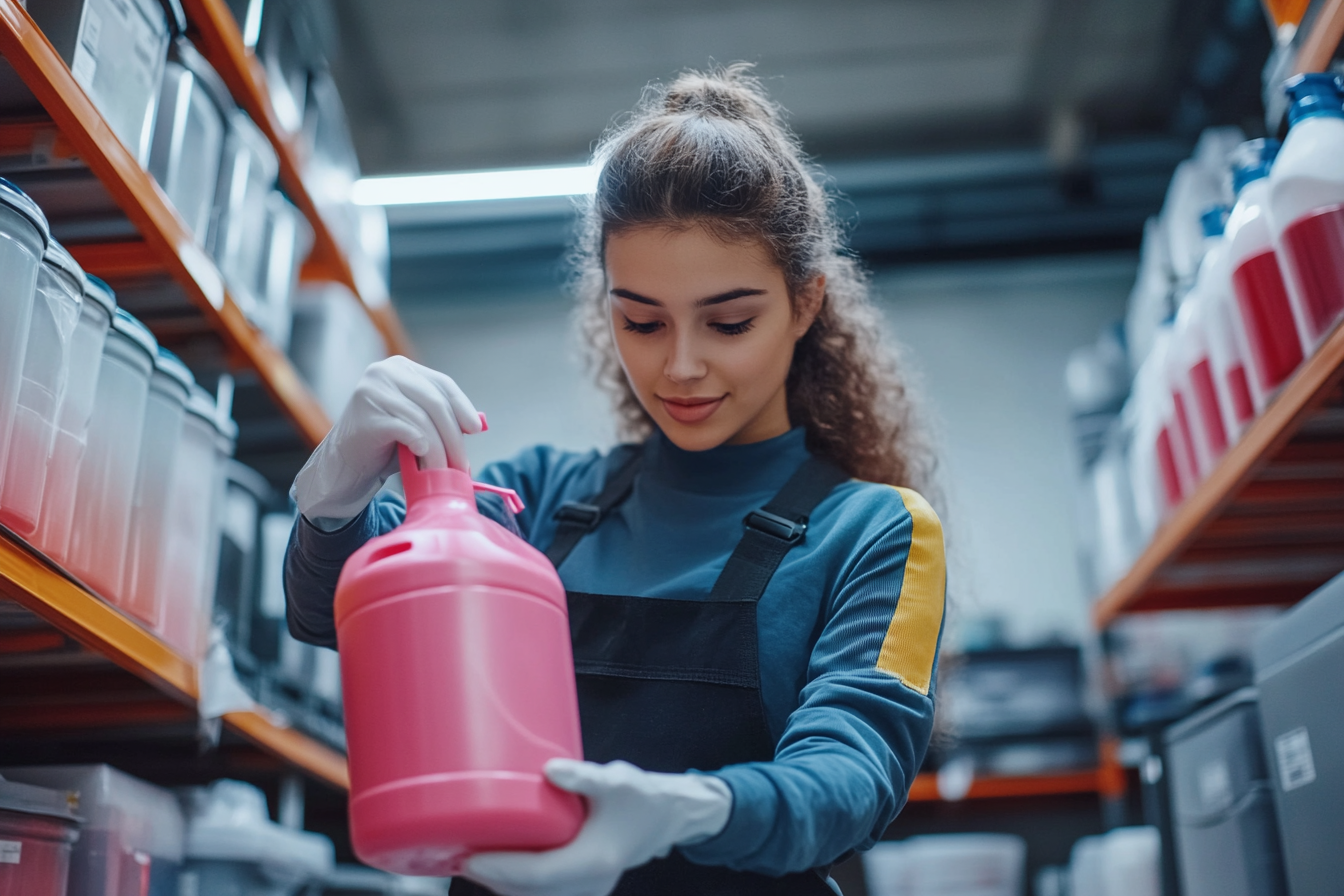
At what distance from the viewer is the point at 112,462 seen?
65.1 inches

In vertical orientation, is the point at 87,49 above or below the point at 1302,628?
above

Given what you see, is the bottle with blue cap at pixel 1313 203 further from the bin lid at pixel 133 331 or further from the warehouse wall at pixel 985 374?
the warehouse wall at pixel 985 374

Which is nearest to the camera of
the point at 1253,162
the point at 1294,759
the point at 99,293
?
the point at 99,293

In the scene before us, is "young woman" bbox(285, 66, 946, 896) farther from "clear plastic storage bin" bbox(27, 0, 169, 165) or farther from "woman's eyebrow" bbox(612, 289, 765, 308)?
"clear plastic storage bin" bbox(27, 0, 169, 165)

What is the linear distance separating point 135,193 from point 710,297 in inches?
36.9

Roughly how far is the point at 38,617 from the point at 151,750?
0.80m

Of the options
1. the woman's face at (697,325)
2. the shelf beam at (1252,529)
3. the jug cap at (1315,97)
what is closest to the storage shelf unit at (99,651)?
the woman's face at (697,325)

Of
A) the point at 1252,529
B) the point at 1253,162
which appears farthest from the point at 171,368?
the point at 1252,529

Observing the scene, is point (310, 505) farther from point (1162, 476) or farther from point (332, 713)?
point (1162, 476)

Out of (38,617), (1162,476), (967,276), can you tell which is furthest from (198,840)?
(967,276)

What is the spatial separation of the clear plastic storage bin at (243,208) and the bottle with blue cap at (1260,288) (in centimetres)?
169

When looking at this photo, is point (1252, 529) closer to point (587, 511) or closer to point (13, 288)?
point (587, 511)

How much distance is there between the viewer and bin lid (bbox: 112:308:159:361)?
5.42 feet

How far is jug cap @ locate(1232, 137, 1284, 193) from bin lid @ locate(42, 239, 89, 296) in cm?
173
